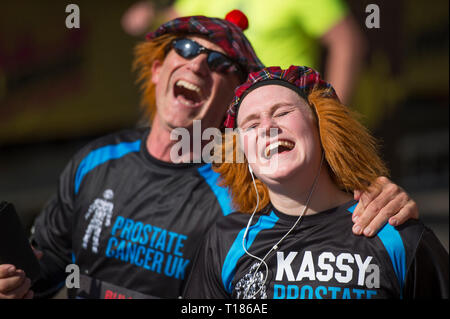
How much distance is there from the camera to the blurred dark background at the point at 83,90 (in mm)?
10070

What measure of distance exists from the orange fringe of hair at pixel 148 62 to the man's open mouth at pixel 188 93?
0.88ft

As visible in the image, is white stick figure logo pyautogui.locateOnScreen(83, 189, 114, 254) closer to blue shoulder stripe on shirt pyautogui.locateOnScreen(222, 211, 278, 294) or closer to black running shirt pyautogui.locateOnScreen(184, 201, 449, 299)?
black running shirt pyautogui.locateOnScreen(184, 201, 449, 299)

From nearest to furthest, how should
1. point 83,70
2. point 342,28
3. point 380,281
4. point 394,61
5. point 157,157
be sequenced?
point 380,281 → point 157,157 → point 342,28 → point 394,61 → point 83,70

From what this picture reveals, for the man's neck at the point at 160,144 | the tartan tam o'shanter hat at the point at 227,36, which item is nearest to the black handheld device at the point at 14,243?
the man's neck at the point at 160,144

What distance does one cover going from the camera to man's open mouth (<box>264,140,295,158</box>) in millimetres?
2617

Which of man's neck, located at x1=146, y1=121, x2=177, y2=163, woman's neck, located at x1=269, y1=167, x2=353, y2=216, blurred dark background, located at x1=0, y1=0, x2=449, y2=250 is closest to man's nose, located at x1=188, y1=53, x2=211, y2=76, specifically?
man's neck, located at x1=146, y1=121, x2=177, y2=163

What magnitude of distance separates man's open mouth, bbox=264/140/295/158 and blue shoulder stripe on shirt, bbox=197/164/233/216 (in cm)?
53

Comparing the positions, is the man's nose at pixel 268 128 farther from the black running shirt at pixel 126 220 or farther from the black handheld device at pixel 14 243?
the black handheld device at pixel 14 243

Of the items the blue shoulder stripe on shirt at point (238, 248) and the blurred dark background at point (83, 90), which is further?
the blurred dark background at point (83, 90)

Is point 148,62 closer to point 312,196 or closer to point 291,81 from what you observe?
point 291,81

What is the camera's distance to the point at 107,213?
3418 millimetres

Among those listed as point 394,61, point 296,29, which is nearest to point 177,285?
point 296,29
